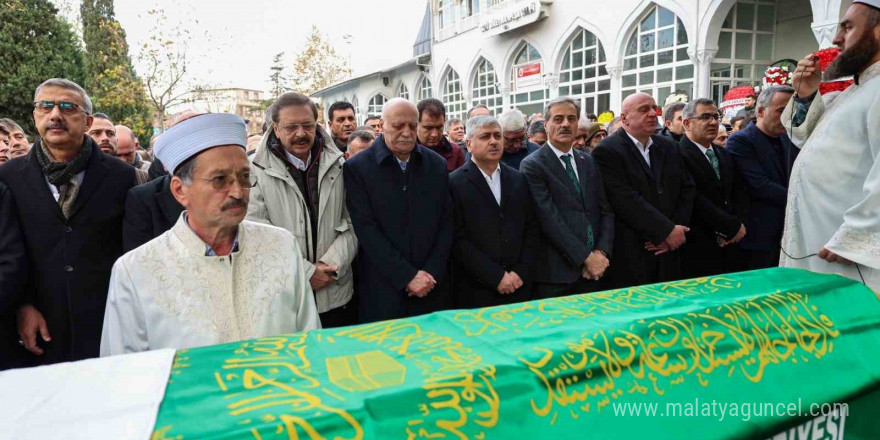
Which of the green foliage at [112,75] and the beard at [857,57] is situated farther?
the green foliage at [112,75]

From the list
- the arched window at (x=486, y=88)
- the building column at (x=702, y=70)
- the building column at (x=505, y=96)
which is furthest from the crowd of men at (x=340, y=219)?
the arched window at (x=486, y=88)

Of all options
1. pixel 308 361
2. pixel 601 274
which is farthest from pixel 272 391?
pixel 601 274

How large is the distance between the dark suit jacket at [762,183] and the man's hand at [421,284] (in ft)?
9.65

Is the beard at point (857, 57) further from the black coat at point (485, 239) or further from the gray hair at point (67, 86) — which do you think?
the gray hair at point (67, 86)

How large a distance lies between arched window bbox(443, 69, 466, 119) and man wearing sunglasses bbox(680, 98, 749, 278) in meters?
21.3

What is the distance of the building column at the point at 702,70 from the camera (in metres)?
13.6

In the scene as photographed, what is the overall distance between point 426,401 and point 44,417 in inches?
30.9

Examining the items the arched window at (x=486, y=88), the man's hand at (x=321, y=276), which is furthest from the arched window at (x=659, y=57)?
the man's hand at (x=321, y=276)

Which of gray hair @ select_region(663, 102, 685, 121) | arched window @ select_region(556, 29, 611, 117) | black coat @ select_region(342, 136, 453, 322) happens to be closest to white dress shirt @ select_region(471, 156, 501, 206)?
black coat @ select_region(342, 136, 453, 322)

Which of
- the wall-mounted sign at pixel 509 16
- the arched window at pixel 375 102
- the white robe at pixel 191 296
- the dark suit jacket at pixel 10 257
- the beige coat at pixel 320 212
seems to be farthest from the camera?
the arched window at pixel 375 102

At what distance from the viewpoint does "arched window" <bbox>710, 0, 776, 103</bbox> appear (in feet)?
47.1

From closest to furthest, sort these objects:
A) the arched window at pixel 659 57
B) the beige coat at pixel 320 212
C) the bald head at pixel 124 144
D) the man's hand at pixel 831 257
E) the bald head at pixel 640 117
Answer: the man's hand at pixel 831 257
the beige coat at pixel 320 212
the bald head at pixel 640 117
the bald head at pixel 124 144
the arched window at pixel 659 57

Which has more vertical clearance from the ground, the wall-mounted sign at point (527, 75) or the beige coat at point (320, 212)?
the wall-mounted sign at point (527, 75)

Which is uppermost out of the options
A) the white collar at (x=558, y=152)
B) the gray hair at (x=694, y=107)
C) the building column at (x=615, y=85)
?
the building column at (x=615, y=85)
